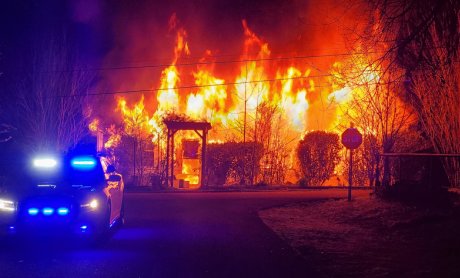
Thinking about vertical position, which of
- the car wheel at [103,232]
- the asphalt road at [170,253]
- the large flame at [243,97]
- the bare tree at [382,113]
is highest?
the large flame at [243,97]

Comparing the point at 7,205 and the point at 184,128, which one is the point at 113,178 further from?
the point at 184,128

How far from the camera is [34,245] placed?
10.7m

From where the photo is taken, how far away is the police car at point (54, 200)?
1029cm

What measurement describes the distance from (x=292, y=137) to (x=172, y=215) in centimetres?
1886

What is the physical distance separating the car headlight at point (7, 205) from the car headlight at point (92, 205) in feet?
4.31

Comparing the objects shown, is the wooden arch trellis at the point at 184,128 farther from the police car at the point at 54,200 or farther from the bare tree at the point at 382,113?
the police car at the point at 54,200

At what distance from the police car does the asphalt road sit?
17.9 inches

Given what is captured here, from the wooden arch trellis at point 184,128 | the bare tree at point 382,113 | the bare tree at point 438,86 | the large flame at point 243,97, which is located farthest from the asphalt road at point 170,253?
the large flame at point 243,97

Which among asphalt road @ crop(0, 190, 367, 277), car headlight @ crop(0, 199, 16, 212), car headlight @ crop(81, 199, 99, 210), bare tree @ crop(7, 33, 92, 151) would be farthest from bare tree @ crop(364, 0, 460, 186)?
bare tree @ crop(7, 33, 92, 151)

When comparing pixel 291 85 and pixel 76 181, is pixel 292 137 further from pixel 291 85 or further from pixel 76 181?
pixel 76 181

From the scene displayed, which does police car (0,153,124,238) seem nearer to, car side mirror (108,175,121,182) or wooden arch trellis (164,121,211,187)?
car side mirror (108,175,121,182)

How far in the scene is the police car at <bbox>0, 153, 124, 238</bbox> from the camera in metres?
10.3

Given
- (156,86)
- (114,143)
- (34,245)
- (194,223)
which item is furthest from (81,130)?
(34,245)

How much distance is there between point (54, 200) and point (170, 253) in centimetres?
255
